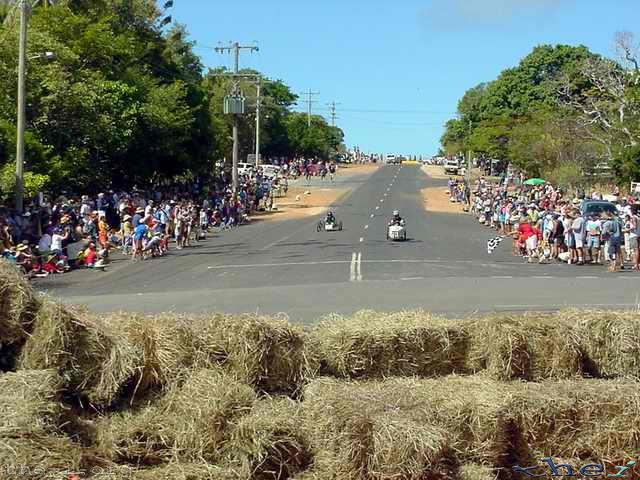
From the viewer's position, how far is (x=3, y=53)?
125 feet

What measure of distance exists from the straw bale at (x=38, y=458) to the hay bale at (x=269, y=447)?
1.37 meters

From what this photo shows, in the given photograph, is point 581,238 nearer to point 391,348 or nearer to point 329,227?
point 329,227

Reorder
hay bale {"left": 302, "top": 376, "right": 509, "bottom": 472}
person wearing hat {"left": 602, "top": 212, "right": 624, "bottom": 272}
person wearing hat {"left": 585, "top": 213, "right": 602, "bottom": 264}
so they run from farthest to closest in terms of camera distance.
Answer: person wearing hat {"left": 585, "top": 213, "right": 602, "bottom": 264}, person wearing hat {"left": 602, "top": 212, "right": 624, "bottom": 272}, hay bale {"left": 302, "top": 376, "right": 509, "bottom": 472}

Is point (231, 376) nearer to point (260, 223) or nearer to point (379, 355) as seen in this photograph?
point (379, 355)

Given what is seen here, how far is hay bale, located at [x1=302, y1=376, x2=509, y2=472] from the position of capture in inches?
302

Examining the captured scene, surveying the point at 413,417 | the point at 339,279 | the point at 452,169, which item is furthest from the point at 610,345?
the point at 452,169

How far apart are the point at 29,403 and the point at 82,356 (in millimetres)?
1083

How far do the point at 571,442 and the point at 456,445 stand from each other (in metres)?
1.13

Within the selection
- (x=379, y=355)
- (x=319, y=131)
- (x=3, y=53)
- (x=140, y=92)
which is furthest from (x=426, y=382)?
(x=319, y=131)

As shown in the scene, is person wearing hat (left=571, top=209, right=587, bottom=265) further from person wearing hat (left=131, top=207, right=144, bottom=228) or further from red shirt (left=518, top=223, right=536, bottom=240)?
person wearing hat (left=131, top=207, right=144, bottom=228)

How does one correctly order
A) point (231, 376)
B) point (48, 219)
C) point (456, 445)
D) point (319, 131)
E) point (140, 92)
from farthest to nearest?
point (319, 131) → point (140, 92) → point (48, 219) → point (231, 376) → point (456, 445)

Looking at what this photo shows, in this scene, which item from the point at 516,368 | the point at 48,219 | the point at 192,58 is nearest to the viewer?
the point at 516,368

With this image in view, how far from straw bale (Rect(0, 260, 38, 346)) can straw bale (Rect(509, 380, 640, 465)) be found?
4635 millimetres

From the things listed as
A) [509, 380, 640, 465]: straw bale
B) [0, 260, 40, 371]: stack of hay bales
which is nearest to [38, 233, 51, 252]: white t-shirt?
[0, 260, 40, 371]: stack of hay bales
